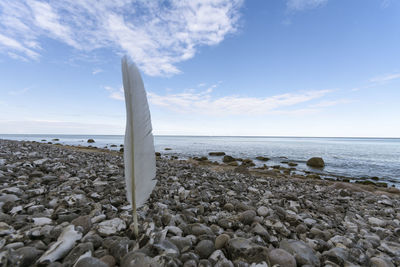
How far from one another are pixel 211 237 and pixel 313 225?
5.45ft

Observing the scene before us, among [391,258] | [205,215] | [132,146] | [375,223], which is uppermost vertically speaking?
[132,146]

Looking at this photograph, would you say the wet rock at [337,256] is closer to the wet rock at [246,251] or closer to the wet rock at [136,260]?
the wet rock at [246,251]

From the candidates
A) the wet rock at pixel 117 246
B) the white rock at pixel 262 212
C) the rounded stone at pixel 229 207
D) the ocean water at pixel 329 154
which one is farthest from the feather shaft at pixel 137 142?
the ocean water at pixel 329 154

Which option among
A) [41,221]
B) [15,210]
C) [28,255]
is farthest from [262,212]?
[15,210]

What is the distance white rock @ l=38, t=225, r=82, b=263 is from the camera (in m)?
1.26

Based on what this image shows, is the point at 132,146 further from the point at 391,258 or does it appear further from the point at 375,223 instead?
the point at 375,223

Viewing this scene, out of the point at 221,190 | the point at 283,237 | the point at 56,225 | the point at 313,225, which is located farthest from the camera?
the point at 221,190

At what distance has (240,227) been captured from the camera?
7.09 ft

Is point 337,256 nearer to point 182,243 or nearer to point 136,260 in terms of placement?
point 182,243

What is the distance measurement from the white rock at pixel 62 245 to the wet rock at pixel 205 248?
104 centimetres

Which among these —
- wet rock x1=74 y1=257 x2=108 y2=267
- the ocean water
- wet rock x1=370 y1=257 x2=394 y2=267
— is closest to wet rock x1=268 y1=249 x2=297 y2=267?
wet rock x1=370 y1=257 x2=394 y2=267

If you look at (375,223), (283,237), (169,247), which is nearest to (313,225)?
(283,237)

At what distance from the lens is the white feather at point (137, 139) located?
1.50 meters

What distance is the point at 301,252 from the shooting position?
1628mm
